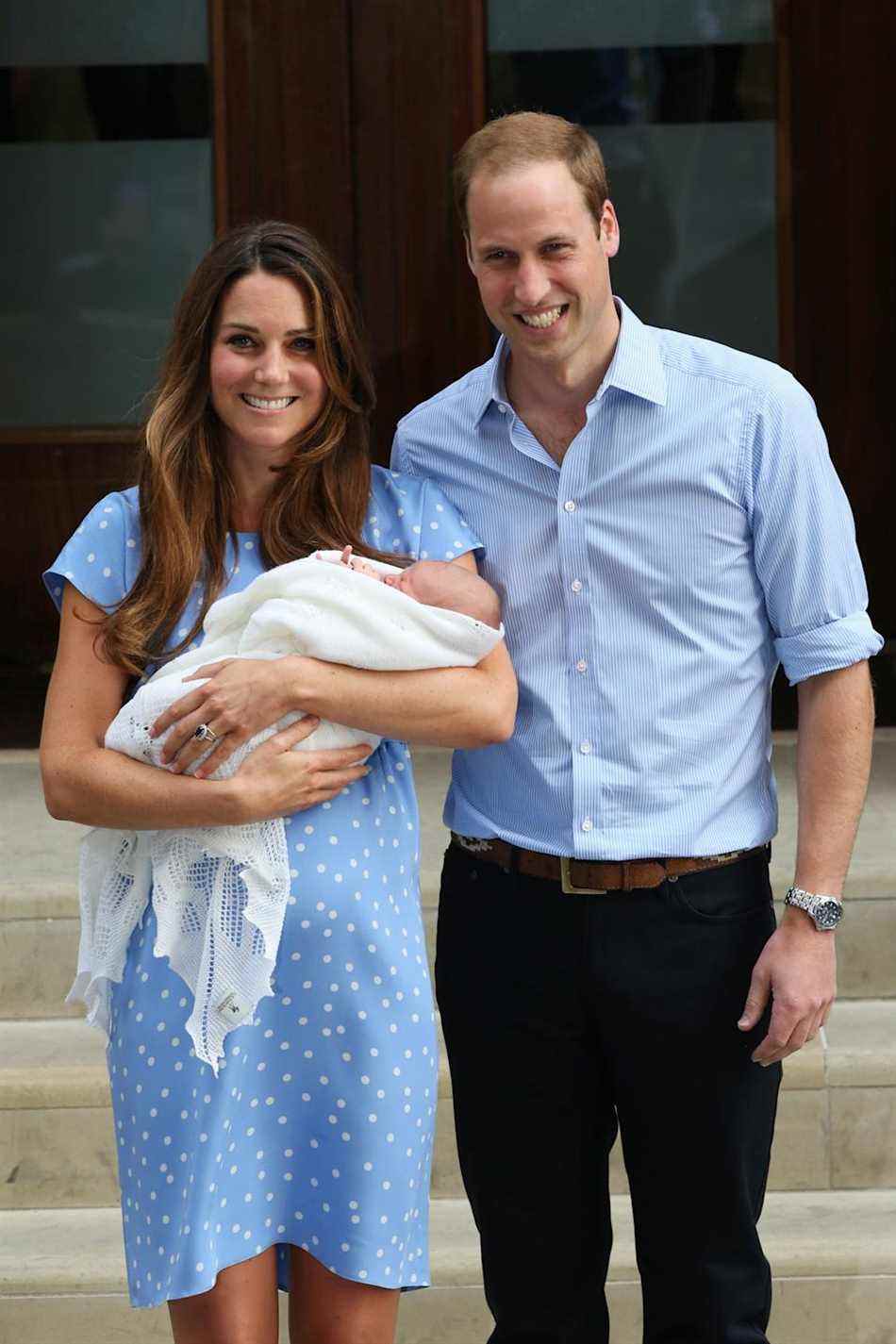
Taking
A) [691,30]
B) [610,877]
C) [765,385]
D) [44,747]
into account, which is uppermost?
[691,30]

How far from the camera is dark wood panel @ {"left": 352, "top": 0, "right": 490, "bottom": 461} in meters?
4.54

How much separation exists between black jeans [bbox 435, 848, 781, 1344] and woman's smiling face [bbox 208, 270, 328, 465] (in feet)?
2.08

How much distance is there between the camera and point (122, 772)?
2.14 metres

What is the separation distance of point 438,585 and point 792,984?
65 cm

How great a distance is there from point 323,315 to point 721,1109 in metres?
1.12

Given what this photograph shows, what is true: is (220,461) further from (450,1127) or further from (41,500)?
(41,500)

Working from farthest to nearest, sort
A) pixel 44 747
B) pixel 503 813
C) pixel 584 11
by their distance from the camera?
pixel 584 11, pixel 503 813, pixel 44 747

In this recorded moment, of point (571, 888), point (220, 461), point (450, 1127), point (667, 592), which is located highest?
point (220, 461)

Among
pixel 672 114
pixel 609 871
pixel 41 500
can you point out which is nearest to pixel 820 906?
pixel 609 871

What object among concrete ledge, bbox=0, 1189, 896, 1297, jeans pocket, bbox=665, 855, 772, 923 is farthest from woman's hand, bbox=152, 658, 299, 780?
concrete ledge, bbox=0, 1189, 896, 1297

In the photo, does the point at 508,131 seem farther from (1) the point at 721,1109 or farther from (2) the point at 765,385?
(1) the point at 721,1109

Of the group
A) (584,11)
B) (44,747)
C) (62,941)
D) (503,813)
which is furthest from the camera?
(584,11)

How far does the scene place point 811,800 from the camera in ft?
7.46

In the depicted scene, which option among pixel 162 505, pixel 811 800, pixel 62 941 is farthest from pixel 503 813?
pixel 62 941
